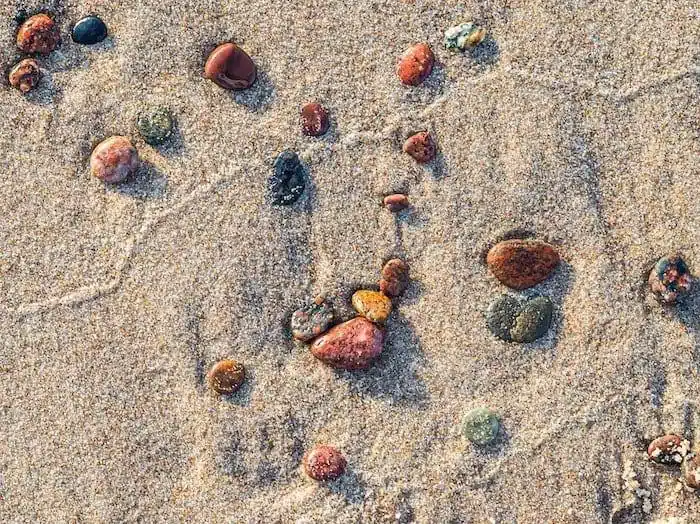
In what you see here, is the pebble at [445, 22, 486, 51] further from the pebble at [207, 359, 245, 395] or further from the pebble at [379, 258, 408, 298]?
the pebble at [207, 359, 245, 395]

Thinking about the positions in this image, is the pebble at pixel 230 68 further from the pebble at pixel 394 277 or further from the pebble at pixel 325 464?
the pebble at pixel 325 464

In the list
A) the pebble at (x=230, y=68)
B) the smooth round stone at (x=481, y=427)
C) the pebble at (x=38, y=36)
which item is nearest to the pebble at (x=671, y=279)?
the smooth round stone at (x=481, y=427)

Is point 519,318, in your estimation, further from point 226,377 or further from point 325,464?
point 226,377

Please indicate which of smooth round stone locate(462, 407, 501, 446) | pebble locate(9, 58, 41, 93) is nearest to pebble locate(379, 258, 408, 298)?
smooth round stone locate(462, 407, 501, 446)

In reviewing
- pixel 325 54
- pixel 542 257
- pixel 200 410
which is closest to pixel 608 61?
pixel 542 257

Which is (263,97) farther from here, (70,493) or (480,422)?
(70,493)

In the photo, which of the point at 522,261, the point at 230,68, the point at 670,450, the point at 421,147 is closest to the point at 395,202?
the point at 421,147
